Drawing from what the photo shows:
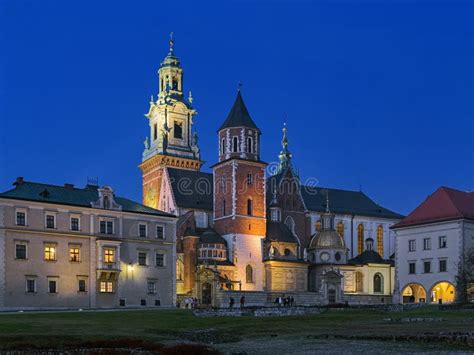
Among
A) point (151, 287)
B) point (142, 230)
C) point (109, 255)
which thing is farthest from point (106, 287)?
point (142, 230)

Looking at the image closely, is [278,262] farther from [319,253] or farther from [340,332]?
[340,332]

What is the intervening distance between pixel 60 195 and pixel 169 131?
49.6m

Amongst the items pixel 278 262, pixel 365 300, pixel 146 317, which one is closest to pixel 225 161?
pixel 278 262

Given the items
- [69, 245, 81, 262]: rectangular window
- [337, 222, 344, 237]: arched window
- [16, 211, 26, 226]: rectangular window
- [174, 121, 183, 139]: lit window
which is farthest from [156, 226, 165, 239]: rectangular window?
[174, 121, 183, 139]: lit window

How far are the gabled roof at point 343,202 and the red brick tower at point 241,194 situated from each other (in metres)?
15.2

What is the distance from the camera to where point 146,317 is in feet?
167

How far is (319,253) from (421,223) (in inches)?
885

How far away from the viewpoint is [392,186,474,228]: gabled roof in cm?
7769

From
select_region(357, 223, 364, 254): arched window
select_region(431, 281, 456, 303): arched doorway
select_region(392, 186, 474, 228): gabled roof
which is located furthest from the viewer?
select_region(357, 223, 364, 254): arched window

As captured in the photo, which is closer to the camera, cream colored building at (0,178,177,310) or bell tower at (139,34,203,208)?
cream colored building at (0,178,177,310)

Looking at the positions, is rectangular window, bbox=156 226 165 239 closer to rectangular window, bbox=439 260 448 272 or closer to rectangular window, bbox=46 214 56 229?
rectangular window, bbox=46 214 56 229

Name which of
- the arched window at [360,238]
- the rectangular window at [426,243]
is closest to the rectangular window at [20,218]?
the rectangular window at [426,243]

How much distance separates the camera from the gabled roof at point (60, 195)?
68.9 metres

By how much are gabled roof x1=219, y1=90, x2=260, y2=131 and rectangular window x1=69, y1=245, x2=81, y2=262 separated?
31.9 meters
